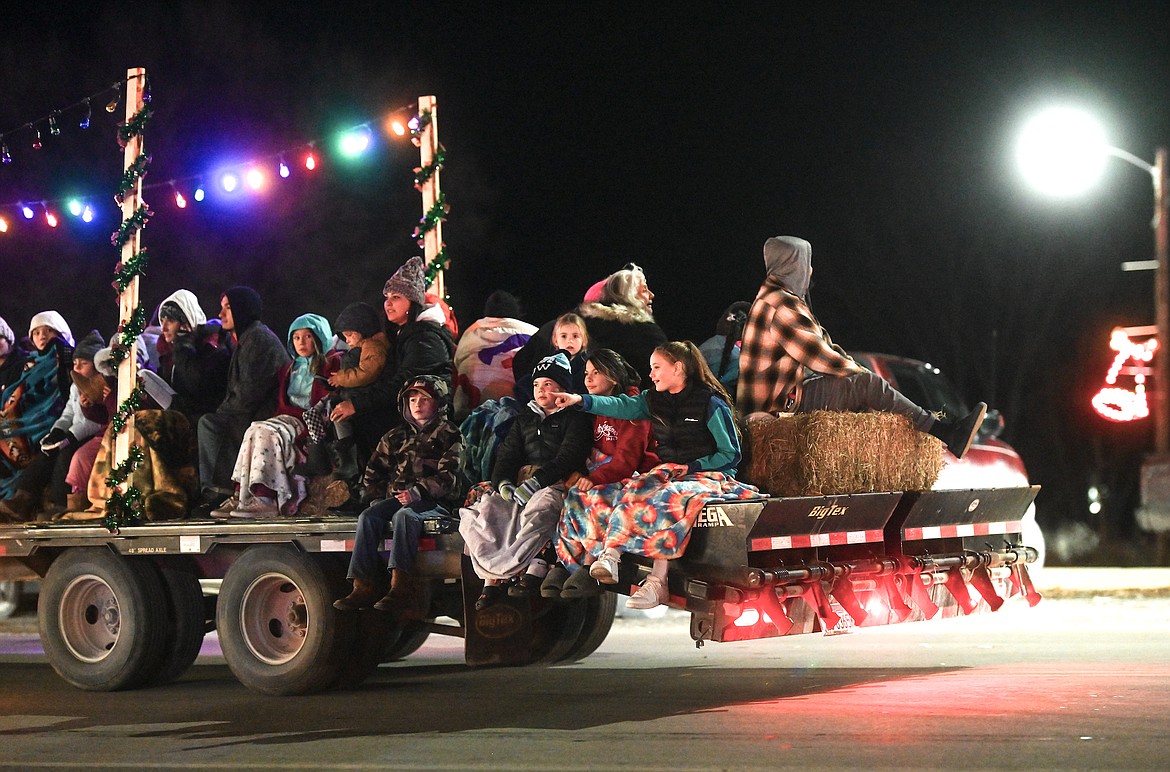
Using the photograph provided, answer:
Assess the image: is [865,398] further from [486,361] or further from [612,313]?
[486,361]

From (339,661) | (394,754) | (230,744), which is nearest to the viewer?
(394,754)

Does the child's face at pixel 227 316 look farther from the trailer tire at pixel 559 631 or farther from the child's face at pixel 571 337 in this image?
the trailer tire at pixel 559 631

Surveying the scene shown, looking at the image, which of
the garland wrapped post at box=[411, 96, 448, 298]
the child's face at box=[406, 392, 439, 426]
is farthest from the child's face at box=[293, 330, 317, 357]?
the garland wrapped post at box=[411, 96, 448, 298]

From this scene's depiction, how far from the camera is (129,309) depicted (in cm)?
1302

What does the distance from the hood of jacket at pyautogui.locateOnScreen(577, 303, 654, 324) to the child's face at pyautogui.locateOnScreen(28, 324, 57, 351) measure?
5.08 m

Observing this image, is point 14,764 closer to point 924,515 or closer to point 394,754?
point 394,754

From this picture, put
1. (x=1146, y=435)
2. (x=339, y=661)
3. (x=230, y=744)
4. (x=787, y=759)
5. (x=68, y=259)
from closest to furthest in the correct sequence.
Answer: (x=787, y=759)
(x=230, y=744)
(x=339, y=661)
(x=68, y=259)
(x=1146, y=435)

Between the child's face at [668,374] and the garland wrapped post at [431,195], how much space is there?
520cm

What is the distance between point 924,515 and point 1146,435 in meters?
34.3

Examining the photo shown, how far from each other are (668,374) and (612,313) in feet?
4.49

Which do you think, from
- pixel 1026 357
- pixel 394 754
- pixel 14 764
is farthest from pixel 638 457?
pixel 1026 357

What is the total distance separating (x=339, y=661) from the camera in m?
11.3

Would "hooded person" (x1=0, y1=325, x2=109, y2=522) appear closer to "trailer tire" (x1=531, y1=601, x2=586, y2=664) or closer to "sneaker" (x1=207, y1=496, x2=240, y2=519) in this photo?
"sneaker" (x1=207, y1=496, x2=240, y2=519)

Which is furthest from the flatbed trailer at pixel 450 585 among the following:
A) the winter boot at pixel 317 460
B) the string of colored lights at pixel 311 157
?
the string of colored lights at pixel 311 157
